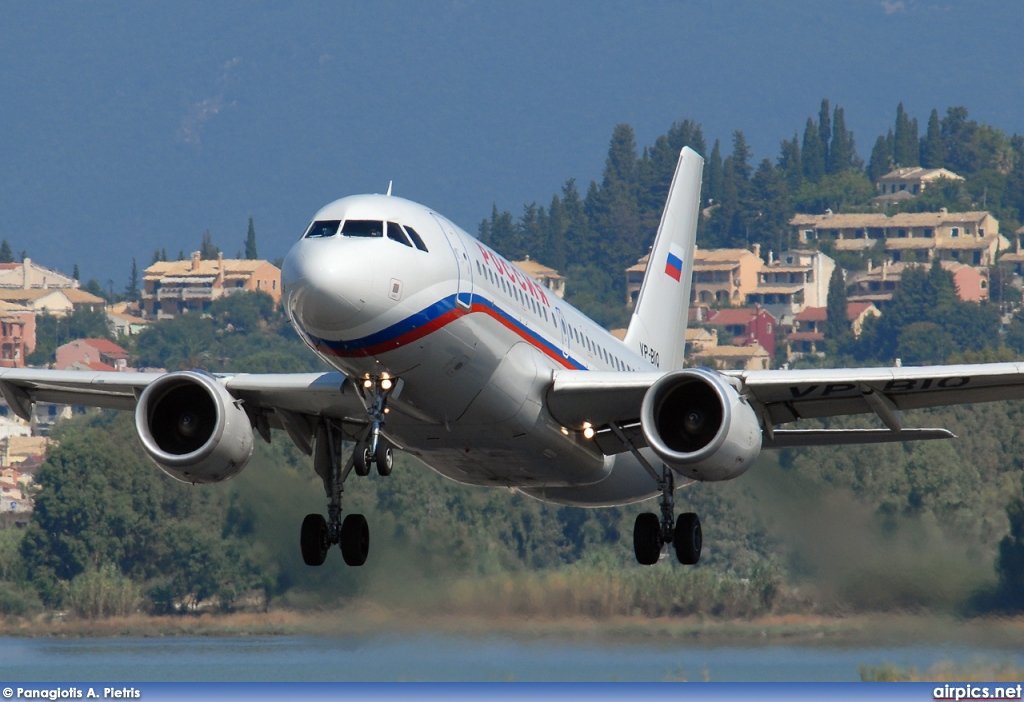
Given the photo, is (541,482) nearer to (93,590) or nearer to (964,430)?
(93,590)

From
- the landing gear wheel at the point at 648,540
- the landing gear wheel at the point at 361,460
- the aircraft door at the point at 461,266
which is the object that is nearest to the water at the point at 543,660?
the landing gear wheel at the point at 648,540

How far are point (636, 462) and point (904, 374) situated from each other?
6149mm

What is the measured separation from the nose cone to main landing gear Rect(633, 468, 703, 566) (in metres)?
8.11

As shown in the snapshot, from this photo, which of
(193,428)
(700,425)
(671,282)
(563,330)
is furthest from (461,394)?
(671,282)

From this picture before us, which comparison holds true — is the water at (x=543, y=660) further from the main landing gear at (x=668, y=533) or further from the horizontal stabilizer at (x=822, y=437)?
the horizontal stabilizer at (x=822, y=437)

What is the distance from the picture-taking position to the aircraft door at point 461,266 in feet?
87.1

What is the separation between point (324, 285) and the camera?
24.6 meters

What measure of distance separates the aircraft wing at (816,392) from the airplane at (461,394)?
4 centimetres

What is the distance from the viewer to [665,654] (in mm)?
43969

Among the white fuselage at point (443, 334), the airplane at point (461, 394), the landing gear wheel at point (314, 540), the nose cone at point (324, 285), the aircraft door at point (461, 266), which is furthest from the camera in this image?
the landing gear wheel at point (314, 540)

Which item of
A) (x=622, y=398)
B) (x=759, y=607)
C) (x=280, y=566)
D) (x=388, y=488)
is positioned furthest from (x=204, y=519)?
(x=622, y=398)

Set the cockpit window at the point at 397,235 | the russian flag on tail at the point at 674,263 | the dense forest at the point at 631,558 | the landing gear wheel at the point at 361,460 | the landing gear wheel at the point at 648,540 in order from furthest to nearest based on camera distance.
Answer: the dense forest at the point at 631,558
the russian flag on tail at the point at 674,263
the landing gear wheel at the point at 648,540
the landing gear wheel at the point at 361,460
the cockpit window at the point at 397,235

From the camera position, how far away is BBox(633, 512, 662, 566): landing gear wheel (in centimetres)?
3195

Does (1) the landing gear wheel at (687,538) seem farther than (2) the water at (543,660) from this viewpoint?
No
